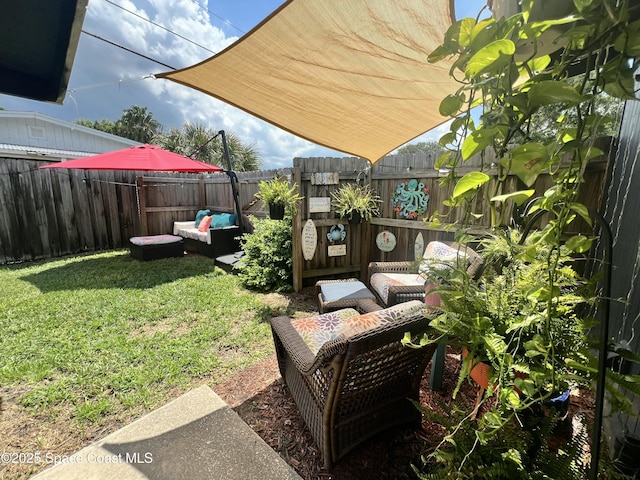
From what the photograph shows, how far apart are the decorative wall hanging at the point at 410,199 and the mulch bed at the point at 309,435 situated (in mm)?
2170

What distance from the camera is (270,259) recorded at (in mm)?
4430

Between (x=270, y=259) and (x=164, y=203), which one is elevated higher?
(x=164, y=203)

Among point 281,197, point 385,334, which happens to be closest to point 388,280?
point 281,197

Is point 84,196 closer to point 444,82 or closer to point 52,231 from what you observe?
point 52,231

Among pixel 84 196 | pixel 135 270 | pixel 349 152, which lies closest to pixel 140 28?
pixel 84 196

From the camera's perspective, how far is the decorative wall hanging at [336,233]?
429cm

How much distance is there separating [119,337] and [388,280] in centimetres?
294

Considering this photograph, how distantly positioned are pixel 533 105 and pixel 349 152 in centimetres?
271

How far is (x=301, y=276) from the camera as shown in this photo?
4277 millimetres

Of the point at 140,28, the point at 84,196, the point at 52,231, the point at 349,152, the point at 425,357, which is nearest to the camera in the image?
the point at 425,357

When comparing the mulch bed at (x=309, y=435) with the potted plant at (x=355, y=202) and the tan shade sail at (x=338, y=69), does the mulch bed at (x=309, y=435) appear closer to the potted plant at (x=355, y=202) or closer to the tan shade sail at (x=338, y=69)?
the tan shade sail at (x=338, y=69)

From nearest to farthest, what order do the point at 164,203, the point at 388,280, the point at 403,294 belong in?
the point at 403,294 → the point at 388,280 → the point at 164,203

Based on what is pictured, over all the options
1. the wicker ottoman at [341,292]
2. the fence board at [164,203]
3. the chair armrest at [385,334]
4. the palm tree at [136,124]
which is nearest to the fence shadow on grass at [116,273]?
the fence board at [164,203]

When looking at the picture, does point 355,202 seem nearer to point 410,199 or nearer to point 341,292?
point 410,199
